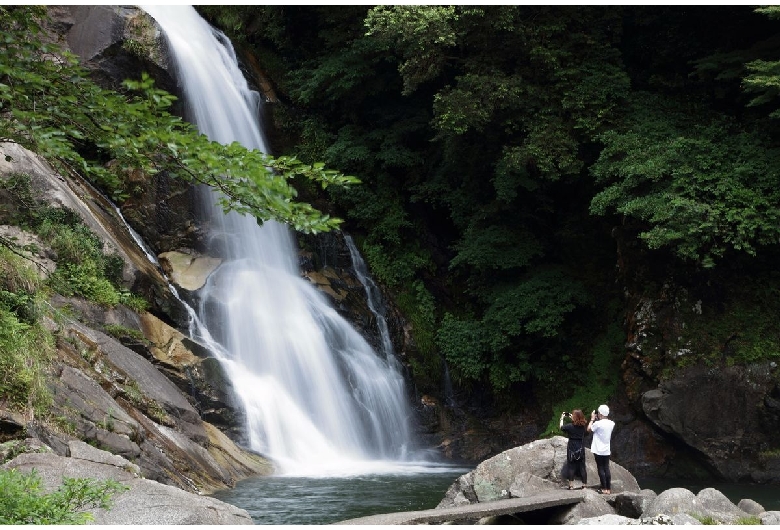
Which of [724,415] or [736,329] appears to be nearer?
[724,415]

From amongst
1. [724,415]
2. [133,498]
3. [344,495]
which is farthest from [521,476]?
[724,415]

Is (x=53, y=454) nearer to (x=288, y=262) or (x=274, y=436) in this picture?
(x=274, y=436)

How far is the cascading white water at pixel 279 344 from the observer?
1443 centimetres

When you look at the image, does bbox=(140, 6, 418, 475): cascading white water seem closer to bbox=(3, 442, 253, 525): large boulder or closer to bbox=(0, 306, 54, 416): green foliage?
bbox=(0, 306, 54, 416): green foliage

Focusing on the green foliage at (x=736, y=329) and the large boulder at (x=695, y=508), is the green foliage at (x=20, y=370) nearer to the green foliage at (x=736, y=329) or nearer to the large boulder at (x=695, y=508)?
the large boulder at (x=695, y=508)

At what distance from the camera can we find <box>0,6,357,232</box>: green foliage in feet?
14.0

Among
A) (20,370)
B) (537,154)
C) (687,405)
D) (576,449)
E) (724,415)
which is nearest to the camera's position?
(20,370)

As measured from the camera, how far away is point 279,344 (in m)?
16.0

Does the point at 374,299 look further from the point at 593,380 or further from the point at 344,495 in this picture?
the point at 344,495

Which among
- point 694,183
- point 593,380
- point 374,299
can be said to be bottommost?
point 593,380

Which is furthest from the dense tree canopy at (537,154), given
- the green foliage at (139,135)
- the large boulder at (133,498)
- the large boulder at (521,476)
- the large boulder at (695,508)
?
the green foliage at (139,135)

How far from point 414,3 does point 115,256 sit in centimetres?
868

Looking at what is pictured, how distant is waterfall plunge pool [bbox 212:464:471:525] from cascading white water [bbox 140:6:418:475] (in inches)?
38.8

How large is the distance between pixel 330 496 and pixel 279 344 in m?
5.38
